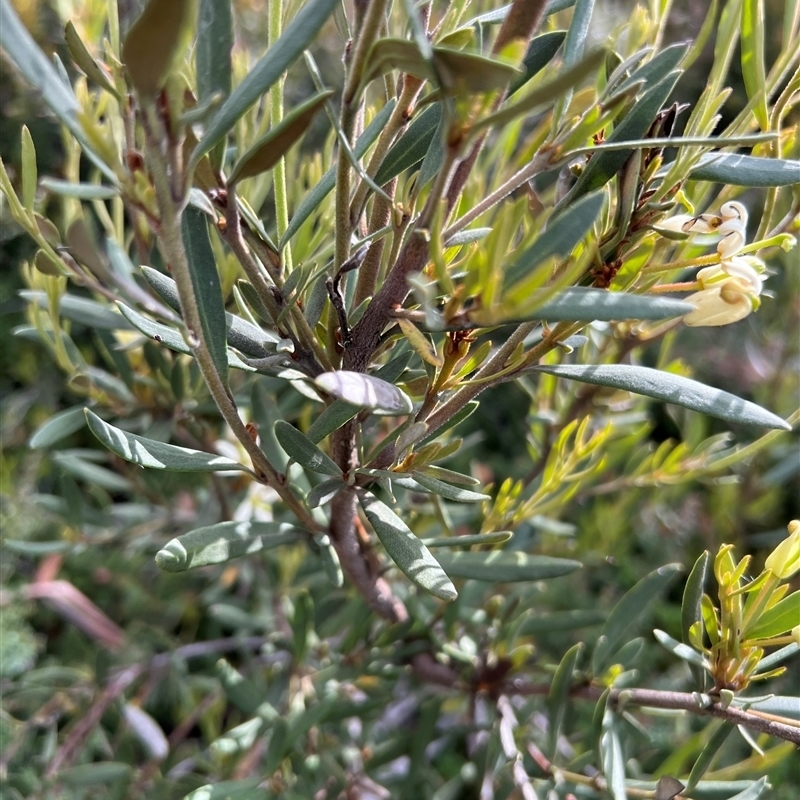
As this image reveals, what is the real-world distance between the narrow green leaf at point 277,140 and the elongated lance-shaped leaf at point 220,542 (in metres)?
0.17

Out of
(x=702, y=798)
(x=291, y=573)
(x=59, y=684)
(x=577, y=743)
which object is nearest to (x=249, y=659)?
(x=291, y=573)

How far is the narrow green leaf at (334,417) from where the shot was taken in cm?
30

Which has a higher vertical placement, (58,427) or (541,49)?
(541,49)

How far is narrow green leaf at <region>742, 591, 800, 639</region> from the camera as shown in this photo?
1.02ft

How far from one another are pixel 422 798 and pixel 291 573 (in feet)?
0.94

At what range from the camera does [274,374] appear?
0.31 m

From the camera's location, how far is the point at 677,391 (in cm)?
30

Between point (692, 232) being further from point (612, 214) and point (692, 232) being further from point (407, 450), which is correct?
point (407, 450)

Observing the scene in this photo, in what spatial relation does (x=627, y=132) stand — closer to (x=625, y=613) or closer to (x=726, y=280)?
(x=726, y=280)

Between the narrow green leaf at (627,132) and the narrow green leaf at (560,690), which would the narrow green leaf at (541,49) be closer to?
the narrow green leaf at (627,132)

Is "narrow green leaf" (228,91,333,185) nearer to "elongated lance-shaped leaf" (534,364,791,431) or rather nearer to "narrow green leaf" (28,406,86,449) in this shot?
"elongated lance-shaped leaf" (534,364,791,431)

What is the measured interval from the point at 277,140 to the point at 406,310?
0.09m

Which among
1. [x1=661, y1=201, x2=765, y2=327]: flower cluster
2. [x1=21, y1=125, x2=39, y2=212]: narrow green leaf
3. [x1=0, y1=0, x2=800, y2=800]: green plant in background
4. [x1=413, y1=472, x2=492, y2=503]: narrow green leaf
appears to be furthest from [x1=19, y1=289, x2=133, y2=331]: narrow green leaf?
[x1=661, y1=201, x2=765, y2=327]: flower cluster

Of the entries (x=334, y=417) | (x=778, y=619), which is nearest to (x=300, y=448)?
(x=334, y=417)
